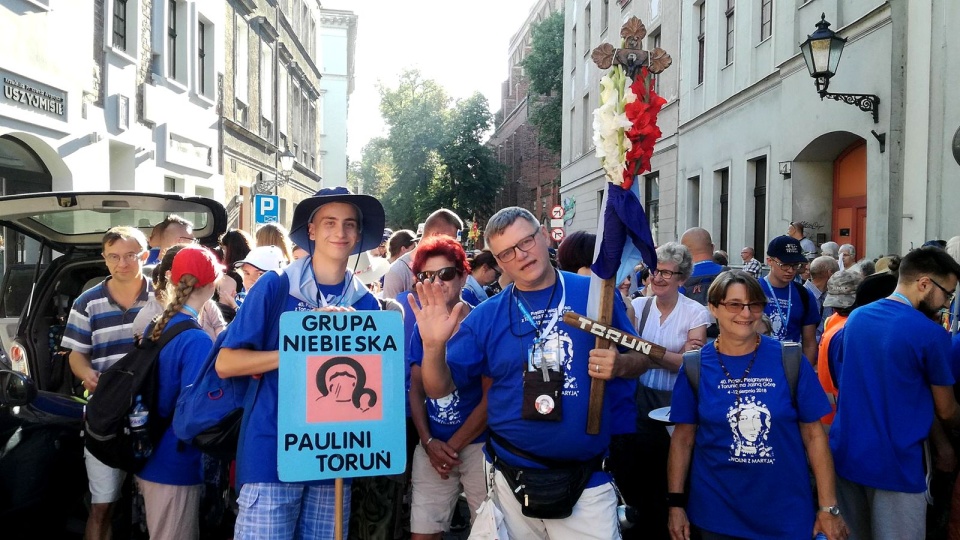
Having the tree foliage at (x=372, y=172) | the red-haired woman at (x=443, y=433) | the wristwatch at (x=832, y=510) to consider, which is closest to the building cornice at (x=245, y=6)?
the red-haired woman at (x=443, y=433)

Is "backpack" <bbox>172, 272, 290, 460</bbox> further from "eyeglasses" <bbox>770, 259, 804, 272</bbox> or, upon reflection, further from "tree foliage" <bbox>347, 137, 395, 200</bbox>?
"tree foliage" <bbox>347, 137, 395, 200</bbox>

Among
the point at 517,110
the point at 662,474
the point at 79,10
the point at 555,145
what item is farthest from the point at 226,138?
the point at 517,110

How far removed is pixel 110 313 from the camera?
4.47 metres

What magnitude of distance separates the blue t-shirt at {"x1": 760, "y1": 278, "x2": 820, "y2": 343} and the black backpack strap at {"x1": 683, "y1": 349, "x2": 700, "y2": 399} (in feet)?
A: 8.08

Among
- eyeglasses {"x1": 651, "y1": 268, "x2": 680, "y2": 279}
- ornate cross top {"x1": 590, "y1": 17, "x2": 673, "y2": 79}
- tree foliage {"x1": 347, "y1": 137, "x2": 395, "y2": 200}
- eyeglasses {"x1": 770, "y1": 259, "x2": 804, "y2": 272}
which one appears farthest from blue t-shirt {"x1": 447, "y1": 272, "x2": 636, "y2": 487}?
tree foliage {"x1": 347, "y1": 137, "x2": 395, "y2": 200}

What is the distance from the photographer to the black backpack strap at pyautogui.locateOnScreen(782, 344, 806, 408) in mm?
3244

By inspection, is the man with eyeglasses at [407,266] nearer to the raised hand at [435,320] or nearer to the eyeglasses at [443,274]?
the eyeglasses at [443,274]

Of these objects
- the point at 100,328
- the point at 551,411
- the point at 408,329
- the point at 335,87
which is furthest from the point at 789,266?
the point at 335,87

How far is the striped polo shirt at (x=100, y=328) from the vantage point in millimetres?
4406

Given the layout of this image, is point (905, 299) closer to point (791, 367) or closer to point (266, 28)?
point (791, 367)

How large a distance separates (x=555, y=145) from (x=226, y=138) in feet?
76.1

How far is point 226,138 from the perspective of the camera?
19594 mm

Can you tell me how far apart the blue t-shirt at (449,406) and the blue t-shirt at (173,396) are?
97cm

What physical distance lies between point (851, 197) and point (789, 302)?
325 inches
